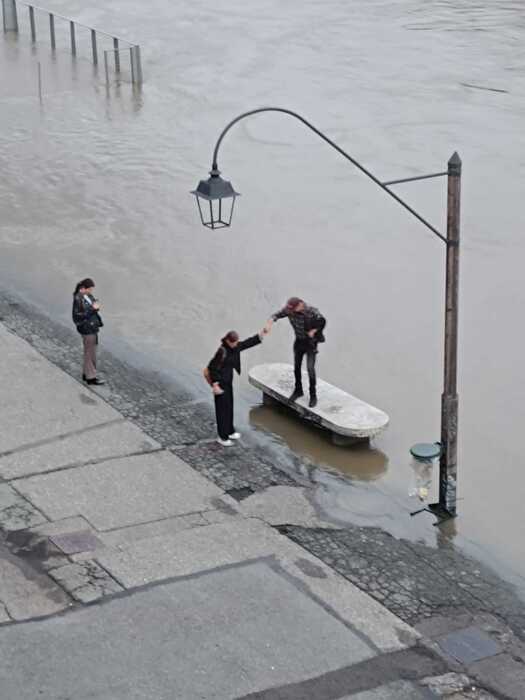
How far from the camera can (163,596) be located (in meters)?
10.7

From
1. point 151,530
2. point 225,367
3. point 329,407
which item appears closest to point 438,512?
point 329,407

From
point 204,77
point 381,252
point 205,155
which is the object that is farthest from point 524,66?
point 381,252

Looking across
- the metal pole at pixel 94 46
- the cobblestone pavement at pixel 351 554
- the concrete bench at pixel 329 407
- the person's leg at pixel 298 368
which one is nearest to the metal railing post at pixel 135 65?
the metal pole at pixel 94 46

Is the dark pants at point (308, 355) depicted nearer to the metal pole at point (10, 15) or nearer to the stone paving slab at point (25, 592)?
the stone paving slab at point (25, 592)

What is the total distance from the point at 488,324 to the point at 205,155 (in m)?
10.2

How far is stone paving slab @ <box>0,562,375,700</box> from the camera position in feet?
31.2

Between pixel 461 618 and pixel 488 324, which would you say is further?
pixel 488 324

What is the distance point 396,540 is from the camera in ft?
41.0

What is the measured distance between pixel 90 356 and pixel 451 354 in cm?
472

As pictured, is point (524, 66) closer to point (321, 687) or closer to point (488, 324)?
point (488, 324)

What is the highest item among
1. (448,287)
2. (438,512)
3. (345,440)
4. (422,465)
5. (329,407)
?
(448,287)

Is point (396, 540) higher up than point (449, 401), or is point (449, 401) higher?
point (449, 401)

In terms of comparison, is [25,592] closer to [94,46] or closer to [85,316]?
[85,316]

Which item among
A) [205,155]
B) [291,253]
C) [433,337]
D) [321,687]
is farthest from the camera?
[205,155]
